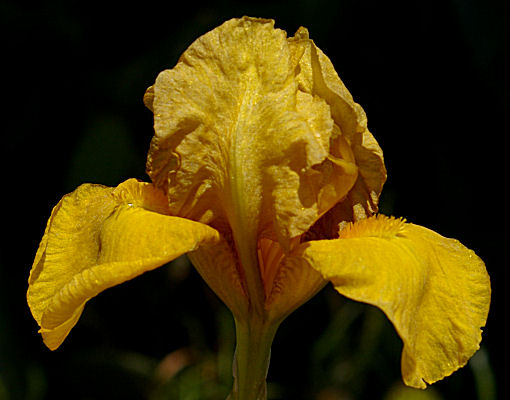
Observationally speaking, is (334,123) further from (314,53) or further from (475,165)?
(475,165)

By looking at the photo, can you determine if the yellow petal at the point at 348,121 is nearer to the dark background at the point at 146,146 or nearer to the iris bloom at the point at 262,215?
the iris bloom at the point at 262,215

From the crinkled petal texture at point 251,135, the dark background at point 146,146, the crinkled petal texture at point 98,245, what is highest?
the crinkled petal texture at point 251,135

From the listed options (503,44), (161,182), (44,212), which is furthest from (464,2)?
(44,212)

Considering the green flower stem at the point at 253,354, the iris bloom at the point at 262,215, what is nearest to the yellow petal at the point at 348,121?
the iris bloom at the point at 262,215

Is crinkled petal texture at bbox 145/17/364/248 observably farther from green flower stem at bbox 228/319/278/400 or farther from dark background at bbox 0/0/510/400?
dark background at bbox 0/0/510/400

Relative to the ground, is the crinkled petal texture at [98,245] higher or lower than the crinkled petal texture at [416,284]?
higher
